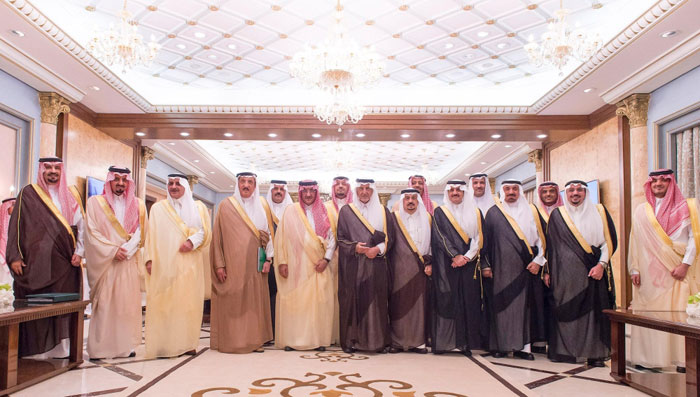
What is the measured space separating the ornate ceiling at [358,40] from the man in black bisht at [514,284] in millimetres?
2443

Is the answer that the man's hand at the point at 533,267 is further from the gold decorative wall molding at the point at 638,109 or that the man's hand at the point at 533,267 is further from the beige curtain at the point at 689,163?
the gold decorative wall molding at the point at 638,109

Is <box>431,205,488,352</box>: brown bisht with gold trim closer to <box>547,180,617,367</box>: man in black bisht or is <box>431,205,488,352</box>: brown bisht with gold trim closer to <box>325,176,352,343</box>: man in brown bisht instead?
<box>547,180,617,367</box>: man in black bisht

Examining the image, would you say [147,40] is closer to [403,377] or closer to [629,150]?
[403,377]

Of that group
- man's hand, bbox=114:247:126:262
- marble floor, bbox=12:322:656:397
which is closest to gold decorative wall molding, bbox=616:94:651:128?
marble floor, bbox=12:322:656:397

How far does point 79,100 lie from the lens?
7562mm

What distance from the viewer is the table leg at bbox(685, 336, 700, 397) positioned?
10.4 feet

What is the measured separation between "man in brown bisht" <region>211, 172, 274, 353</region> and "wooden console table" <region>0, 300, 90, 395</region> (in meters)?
1.14

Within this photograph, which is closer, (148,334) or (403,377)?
(403,377)

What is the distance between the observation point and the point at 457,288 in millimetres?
4844

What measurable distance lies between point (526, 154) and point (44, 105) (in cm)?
876

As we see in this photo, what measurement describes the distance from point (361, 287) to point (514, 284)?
1.35m

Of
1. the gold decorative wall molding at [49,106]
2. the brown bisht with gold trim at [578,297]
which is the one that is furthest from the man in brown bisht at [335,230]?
the gold decorative wall molding at [49,106]

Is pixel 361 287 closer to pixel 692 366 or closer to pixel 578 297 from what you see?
pixel 578 297

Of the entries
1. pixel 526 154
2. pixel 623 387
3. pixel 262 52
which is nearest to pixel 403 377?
pixel 623 387
